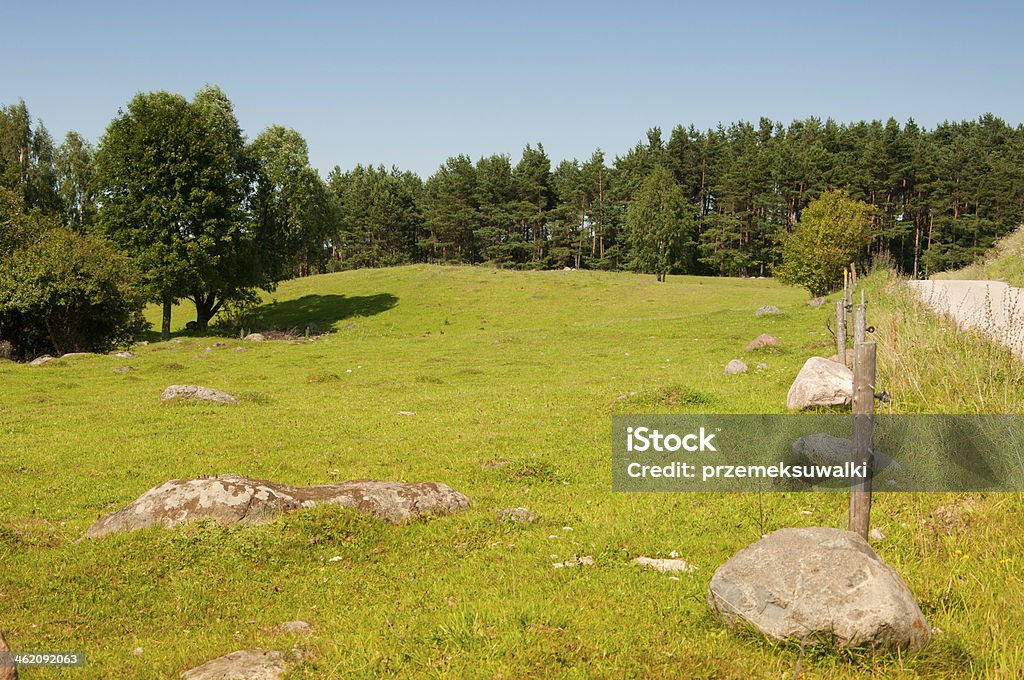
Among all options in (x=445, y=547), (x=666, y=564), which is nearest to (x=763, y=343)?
(x=666, y=564)

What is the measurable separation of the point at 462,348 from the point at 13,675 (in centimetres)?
3621

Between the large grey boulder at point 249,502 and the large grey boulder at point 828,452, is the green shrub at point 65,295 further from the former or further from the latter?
the large grey boulder at point 828,452

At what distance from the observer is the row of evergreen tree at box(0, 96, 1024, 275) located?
106 meters

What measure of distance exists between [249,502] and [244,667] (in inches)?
178

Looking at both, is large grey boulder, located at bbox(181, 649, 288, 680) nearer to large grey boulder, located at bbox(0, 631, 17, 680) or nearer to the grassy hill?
large grey boulder, located at bbox(0, 631, 17, 680)

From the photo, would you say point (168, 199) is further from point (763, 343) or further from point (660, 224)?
point (660, 224)

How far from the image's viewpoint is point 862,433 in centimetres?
771

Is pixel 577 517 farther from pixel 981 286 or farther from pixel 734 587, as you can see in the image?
pixel 981 286

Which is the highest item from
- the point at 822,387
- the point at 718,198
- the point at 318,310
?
the point at 718,198

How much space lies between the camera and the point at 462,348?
4169 cm

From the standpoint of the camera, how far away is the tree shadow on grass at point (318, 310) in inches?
2422

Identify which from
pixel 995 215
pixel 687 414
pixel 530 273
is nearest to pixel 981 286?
pixel 687 414

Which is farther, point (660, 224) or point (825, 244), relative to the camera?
point (660, 224)

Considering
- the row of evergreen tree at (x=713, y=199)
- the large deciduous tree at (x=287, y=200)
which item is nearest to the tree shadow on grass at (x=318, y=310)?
the large deciduous tree at (x=287, y=200)
